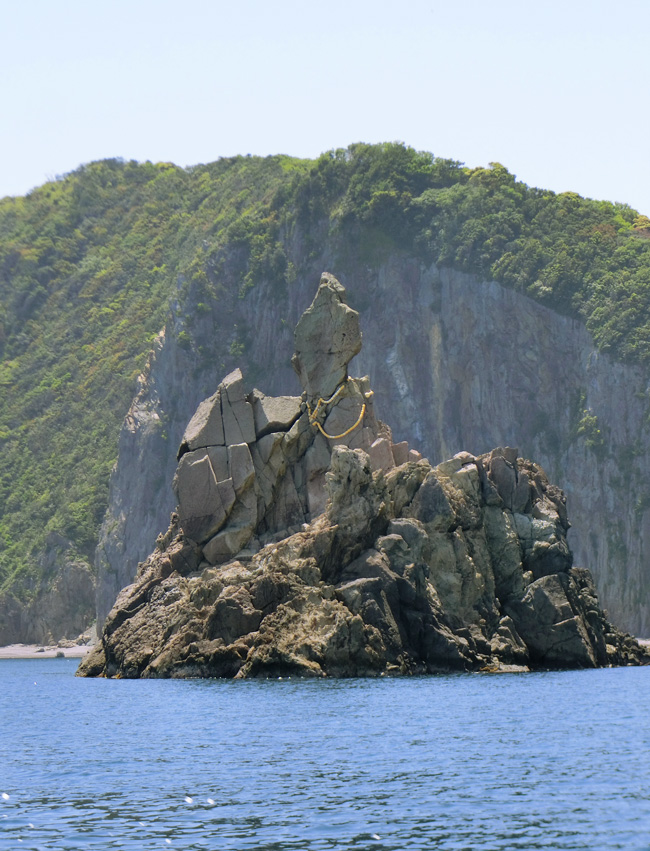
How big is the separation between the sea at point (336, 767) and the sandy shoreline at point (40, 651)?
69.2 meters

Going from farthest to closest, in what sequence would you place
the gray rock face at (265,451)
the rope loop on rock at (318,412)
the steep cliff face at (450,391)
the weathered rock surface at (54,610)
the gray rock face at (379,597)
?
the weathered rock surface at (54,610) → the steep cliff face at (450,391) → the rope loop on rock at (318,412) → the gray rock face at (265,451) → the gray rock face at (379,597)

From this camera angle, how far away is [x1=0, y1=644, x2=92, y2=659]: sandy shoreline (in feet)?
411

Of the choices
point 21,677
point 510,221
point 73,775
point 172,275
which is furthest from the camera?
point 172,275

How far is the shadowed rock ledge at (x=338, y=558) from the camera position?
6050 centimetres

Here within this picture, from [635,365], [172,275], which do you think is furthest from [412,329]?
[172,275]

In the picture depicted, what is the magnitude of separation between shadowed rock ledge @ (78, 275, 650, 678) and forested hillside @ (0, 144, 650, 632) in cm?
5135

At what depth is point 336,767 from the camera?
3569 centimetres

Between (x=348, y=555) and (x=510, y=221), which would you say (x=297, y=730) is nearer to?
(x=348, y=555)

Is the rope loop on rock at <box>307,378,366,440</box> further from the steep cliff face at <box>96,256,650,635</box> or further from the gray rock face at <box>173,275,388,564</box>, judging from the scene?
the steep cliff face at <box>96,256,650,635</box>

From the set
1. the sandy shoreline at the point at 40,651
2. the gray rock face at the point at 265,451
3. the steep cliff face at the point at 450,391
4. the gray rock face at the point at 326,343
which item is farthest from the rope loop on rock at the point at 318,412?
the sandy shoreline at the point at 40,651

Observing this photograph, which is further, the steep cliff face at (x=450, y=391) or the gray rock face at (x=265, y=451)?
the steep cliff face at (x=450, y=391)

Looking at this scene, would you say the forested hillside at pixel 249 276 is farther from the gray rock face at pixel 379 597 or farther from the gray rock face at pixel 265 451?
the gray rock face at pixel 379 597

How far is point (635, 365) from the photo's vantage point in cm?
11744

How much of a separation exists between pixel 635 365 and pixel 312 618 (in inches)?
2561
